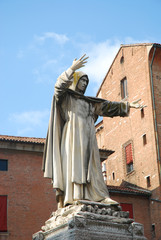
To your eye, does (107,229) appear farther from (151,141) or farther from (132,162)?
(132,162)

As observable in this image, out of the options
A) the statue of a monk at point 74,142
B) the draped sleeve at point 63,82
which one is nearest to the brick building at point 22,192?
the statue of a monk at point 74,142

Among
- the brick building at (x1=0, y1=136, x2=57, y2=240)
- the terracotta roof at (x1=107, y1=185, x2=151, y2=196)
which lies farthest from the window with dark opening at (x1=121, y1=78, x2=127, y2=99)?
the brick building at (x1=0, y1=136, x2=57, y2=240)

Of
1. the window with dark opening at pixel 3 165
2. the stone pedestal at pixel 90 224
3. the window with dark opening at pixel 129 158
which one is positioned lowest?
the stone pedestal at pixel 90 224

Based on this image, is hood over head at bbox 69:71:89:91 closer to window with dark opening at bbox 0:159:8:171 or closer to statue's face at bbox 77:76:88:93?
statue's face at bbox 77:76:88:93

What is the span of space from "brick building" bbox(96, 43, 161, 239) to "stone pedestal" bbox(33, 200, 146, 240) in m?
26.2

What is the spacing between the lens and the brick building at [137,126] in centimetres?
3562

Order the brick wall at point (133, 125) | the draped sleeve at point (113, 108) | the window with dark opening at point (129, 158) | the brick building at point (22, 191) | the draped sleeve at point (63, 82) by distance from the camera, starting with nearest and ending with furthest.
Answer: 1. the draped sleeve at point (63, 82)
2. the draped sleeve at point (113, 108)
3. the brick building at point (22, 191)
4. the brick wall at point (133, 125)
5. the window with dark opening at point (129, 158)

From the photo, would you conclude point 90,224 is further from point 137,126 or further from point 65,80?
point 137,126

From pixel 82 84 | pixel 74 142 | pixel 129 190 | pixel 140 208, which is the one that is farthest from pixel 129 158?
pixel 74 142

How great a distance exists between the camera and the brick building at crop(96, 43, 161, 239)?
3562 cm

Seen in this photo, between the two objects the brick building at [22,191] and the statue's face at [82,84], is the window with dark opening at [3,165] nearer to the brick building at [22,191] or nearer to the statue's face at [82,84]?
the brick building at [22,191]

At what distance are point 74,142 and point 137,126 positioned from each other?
29.2 metres

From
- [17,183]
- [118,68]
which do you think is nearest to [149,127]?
[118,68]

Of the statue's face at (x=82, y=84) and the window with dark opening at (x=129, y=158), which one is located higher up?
the window with dark opening at (x=129, y=158)
